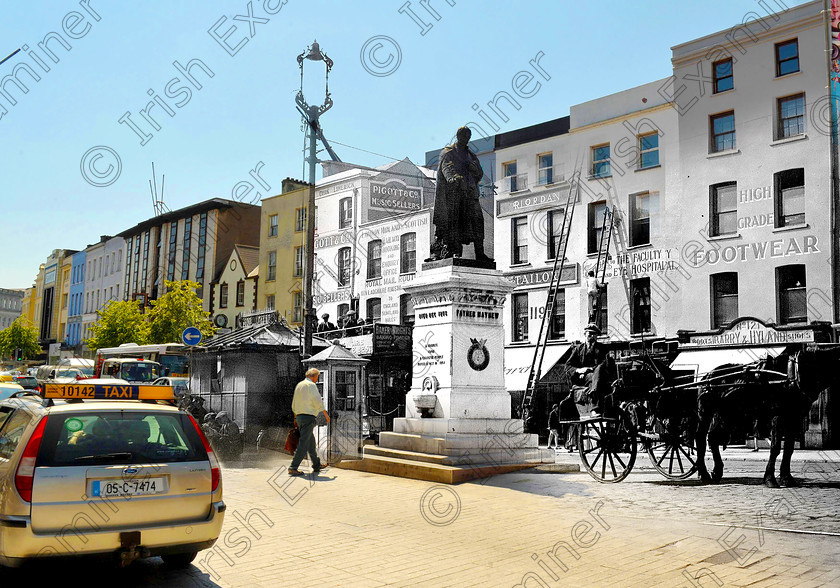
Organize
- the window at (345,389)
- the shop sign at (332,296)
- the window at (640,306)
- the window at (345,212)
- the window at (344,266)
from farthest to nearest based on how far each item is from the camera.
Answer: the window at (345,212), the window at (344,266), the shop sign at (332,296), the window at (640,306), the window at (345,389)

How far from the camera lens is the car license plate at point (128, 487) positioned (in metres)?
5.97

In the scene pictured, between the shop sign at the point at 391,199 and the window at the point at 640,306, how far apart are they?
45.2ft

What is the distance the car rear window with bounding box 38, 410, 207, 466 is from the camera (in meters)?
6.04

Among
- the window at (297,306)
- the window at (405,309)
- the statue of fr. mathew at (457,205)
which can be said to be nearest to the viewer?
the statue of fr. mathew at (457,205)

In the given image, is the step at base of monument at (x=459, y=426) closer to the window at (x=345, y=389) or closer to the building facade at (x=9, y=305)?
the window at (x=345, y=389)

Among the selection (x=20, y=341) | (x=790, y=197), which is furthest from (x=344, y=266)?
(x=20, y=341)

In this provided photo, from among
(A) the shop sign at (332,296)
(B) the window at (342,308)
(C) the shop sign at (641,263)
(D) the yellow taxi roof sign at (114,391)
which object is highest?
(C) the shop sign at (641,263)

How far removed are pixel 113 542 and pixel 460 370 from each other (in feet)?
25.0

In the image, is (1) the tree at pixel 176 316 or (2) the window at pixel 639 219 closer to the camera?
(2) the window at pixel 639 219

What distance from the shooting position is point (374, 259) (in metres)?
36.0

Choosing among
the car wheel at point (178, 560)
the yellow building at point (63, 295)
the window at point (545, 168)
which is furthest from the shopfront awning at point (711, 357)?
the yellow building at point (63, 295)

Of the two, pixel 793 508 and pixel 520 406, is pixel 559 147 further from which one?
pixel 793 508

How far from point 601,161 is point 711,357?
8.41 meters

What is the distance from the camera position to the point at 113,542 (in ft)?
19.2
